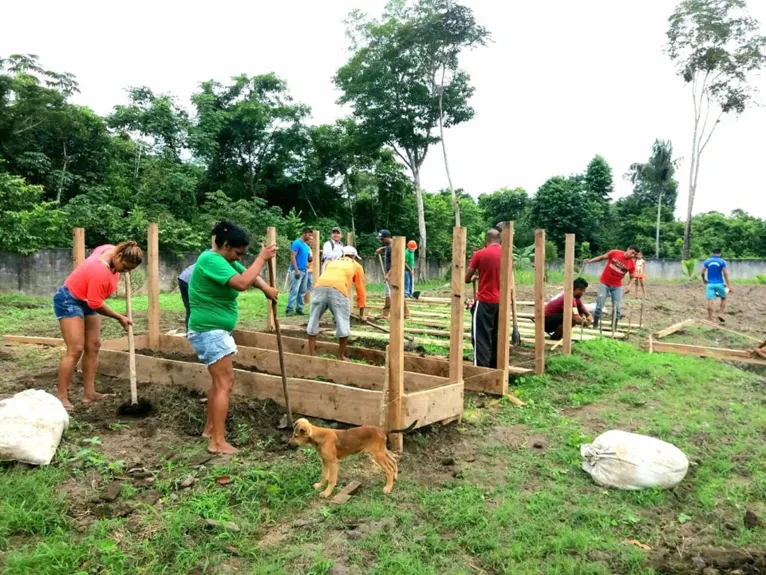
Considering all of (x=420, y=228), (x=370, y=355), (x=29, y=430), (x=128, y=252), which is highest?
(x=420, y=228)

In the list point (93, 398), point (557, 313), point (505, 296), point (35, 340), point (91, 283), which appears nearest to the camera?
point (91, 283)

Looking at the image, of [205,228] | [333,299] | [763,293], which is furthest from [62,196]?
[763,293]

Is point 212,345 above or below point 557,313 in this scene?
above

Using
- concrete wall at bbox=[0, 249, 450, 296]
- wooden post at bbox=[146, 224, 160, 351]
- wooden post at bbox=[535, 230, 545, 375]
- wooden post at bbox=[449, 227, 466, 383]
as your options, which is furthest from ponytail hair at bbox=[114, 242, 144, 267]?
concrete wall at bbox=[0, 249, 450, 296]

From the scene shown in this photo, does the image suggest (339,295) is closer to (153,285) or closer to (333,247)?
(153,285)

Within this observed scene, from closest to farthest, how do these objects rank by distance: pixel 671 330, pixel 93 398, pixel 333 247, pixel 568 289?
1. pixel 93 398
2. pixel 568 289
3. pixel 671 330
4. pixel 333 247

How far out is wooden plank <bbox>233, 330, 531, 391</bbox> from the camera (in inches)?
240

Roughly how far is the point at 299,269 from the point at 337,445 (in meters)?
7.89

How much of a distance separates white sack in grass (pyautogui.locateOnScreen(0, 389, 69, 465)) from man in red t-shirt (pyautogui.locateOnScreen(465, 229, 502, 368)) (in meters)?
4.45

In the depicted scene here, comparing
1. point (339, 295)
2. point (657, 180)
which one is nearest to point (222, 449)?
point (339, 295)

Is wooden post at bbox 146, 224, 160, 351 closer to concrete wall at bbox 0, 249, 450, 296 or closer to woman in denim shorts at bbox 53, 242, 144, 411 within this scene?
woman in denim shorts at bbox 53, 242, 144, 411

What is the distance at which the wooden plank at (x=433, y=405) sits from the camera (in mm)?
4453

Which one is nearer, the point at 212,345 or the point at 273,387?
the point at 212,345

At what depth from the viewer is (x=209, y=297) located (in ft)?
13.5
